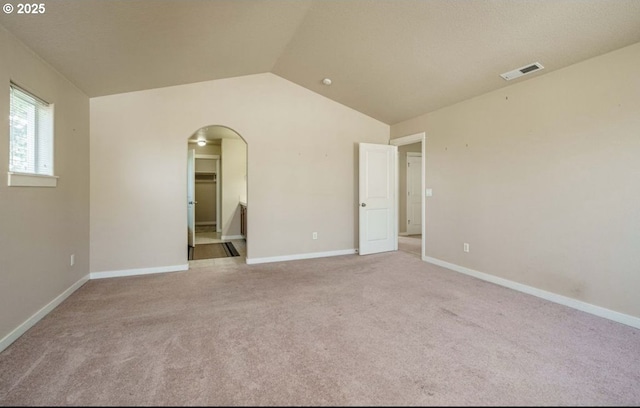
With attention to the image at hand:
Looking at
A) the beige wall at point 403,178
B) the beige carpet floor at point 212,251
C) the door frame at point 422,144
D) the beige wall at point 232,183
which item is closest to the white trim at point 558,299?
the door frame at point 422,144

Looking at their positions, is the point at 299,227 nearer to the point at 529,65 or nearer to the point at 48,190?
the point at 48,190

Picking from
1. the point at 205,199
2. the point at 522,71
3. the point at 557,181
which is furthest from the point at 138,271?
the point at 205,199

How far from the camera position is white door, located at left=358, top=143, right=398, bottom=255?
4738 millimetres

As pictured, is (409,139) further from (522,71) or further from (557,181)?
(557,181)

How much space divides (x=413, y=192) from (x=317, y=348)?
594 cm

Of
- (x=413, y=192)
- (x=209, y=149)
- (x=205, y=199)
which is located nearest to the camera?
(x=413, y=192)

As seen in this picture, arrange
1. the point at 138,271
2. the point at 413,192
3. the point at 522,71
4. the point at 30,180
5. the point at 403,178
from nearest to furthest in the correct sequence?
the point at 30,180
the point at 522,71
the point at 138,271
the point at 403,178
the point at 413,192

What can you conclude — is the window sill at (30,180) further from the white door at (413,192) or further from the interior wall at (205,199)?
the interior wall at (205,199)

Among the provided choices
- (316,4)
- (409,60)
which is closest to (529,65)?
(409,60)

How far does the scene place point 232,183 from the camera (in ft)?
21.8

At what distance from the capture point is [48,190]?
100 inches

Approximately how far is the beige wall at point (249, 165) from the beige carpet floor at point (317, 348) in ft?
2.66

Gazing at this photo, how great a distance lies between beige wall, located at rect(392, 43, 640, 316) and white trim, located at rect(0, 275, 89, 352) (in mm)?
4629

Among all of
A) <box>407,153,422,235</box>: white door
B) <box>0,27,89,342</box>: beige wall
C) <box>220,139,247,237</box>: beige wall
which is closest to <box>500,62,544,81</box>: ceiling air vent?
<box>407,153,422,235</box>: white door
